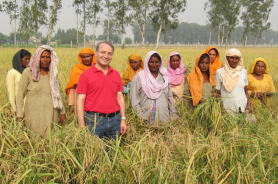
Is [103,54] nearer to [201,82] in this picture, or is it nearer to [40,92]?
[40,92]

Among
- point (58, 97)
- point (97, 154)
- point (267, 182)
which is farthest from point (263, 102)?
point (58, 97)

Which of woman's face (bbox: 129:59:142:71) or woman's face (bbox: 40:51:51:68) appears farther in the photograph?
woman's face (bbox: 129:59:142:71)

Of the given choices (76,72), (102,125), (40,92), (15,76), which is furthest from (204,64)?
(15,76)

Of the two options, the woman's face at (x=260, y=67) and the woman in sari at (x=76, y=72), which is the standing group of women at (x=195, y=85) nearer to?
the woman's face at (x=260, y=67)

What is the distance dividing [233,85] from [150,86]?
105 centimetres

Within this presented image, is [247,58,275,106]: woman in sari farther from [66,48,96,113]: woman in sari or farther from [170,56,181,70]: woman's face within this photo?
[66,48,96,113]: woman in sari

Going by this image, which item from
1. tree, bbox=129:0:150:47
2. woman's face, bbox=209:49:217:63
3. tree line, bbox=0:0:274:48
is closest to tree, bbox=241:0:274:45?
tree line, bbox=0:0:274:48

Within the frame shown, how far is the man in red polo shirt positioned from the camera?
1981 millimetres

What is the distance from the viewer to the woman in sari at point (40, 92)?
208 cm

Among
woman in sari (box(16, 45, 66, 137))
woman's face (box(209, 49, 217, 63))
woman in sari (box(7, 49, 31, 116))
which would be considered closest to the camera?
woman in sari (box(16, 45, 66, 137))

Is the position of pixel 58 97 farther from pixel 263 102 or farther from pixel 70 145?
pixel 263 102

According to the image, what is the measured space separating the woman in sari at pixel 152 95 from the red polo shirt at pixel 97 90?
1.49ft

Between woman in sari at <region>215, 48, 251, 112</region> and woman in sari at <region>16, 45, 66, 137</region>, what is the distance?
1.89 meters

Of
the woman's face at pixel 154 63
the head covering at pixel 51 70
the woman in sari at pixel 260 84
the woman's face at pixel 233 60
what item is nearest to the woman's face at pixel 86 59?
the head covering at pixel 51 70
